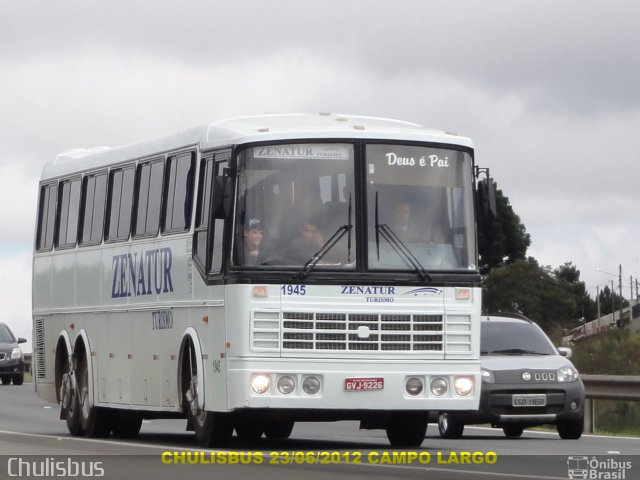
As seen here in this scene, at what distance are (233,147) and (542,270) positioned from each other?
10277 cm

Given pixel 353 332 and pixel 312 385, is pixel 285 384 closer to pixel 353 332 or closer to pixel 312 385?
pixel 312 385

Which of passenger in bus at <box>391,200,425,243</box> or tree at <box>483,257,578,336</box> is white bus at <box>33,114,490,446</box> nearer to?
passenger in bus at <box>391,200,425,243</box>

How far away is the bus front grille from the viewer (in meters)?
18.6

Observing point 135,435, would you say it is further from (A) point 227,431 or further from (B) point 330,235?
(B) point 330,235

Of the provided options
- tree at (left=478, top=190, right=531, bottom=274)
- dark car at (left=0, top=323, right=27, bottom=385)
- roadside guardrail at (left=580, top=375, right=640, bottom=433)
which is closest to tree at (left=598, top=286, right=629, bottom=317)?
tree at (left=478, top=190, right=531, bottom=274)

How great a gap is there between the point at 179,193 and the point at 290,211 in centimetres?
233

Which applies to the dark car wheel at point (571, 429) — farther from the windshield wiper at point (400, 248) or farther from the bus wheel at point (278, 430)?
the windshield wiper at point (400, 248)

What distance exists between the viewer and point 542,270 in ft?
396

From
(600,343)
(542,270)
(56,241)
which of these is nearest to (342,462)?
(56,241)

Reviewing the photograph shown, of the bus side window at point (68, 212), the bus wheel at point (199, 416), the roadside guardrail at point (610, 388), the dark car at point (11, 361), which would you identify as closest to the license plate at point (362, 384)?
the bus wheel at point (199, 416)

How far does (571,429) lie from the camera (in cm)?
2397

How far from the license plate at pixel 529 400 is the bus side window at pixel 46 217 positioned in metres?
6.74

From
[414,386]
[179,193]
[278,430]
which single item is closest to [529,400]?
[278,430]

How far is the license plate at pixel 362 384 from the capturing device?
18641mm
